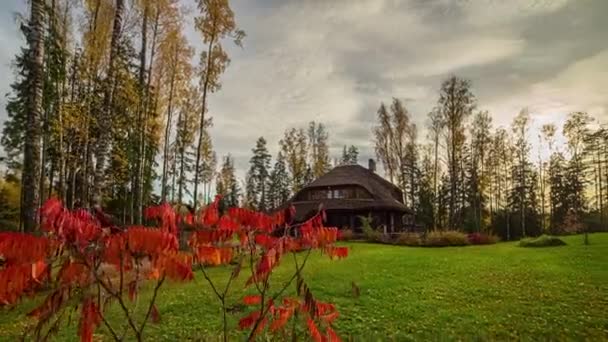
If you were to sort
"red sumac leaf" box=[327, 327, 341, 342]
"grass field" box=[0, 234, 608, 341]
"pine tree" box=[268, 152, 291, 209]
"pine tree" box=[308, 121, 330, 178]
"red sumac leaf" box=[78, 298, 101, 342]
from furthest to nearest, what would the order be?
"pine tree" box=[268, 152, 291, 209] → "pine tree" box=[308, 121, 330, 178] → "grass field" box=[0, 234, 608, 341] → "red sumac leaf" box=[327, 327, 341, 342] → "red sumac leaf" box=[78, 298, 101, 342]

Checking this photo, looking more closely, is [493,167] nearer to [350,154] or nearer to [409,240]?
[409,240]

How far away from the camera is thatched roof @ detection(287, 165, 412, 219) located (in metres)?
28.1

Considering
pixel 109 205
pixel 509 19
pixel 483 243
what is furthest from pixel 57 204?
pixel 109 205

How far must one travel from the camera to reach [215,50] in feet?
56.2

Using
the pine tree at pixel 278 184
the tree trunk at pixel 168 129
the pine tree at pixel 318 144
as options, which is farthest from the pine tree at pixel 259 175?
the tree trunk at pixel 168 129

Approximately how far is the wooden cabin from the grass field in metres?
14.3

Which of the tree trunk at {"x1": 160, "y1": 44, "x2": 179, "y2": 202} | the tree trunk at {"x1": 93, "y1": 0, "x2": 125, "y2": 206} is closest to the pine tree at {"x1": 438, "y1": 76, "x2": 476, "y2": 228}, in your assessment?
the tree trunk at {"x1": 160, "y1": 44, "x2": 179, "y2": 202}

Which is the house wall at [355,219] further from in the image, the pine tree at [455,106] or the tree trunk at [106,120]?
the tree trunk at [106,120]

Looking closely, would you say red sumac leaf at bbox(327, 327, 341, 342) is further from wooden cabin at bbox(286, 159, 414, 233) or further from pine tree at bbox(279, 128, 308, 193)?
pine tree at bbox(279, 128, 308, 193)

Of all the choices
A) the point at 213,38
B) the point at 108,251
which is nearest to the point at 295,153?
the point at 213,38

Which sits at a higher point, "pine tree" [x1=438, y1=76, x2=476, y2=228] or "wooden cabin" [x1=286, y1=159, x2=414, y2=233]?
"pine tree" [x1=438, y1=76, x2=476, y2=228]

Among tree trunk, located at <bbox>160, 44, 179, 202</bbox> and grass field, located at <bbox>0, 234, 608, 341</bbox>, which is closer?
grass field, located at <bbox>0, 234, 608, 341</bbox>

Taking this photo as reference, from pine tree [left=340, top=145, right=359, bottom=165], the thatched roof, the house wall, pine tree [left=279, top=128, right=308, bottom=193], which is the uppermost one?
pine tree [left=340, top=145, right=359, bottom=165]

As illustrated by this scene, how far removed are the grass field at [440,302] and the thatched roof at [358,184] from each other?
1419 centimetres
